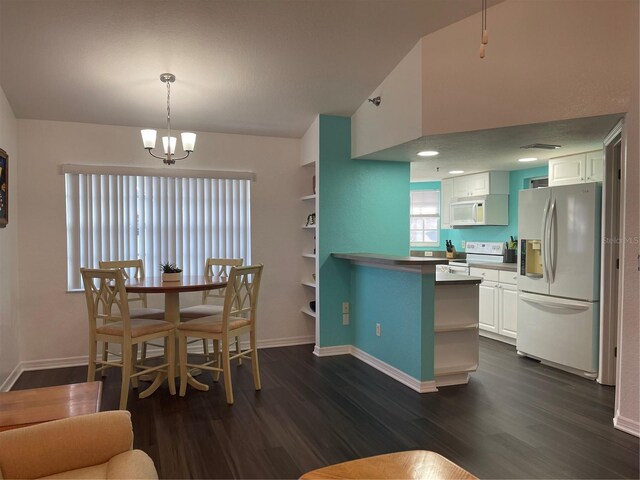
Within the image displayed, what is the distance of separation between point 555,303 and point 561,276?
0.83ft

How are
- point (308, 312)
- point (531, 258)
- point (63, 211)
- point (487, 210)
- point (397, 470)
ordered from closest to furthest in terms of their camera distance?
point (397, 470), point (63, 211), point (531, 258), point (308, 312), point (487, 210)

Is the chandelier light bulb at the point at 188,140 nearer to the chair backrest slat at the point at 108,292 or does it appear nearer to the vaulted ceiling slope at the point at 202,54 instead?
the vaulted ceiling slope at the point at 202,54

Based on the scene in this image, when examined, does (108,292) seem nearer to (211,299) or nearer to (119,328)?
(119,328)

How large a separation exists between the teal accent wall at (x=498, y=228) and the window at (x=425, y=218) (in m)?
0.08

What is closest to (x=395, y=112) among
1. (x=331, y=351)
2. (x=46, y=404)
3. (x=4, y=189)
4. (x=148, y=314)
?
(x=331, y=351)

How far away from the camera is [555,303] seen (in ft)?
13.0

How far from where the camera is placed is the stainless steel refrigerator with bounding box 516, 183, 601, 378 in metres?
3.70

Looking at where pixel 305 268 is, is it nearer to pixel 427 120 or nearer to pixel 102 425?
pixel 427 120

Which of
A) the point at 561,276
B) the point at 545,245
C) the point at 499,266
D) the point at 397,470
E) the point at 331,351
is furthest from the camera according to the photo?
the point at 499,266

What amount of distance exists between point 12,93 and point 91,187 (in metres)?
1.00

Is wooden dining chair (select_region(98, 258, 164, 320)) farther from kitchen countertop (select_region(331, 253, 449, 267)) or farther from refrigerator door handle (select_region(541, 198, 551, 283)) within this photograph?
refrigerator door handle (select_region(541, 198, 551, 283))

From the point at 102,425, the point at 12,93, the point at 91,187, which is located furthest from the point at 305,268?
the point at 102,425

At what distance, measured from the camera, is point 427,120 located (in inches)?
126

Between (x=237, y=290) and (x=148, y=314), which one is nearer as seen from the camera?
(x=237, y=290)
